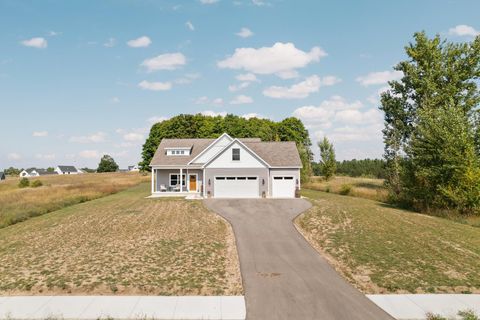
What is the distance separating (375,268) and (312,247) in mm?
3655

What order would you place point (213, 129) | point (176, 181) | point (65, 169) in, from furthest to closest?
1. point (65, 169)
2. point (213, 129)
3. point (176, 181)

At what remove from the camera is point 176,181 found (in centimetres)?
3709

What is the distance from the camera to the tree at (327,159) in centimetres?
5991

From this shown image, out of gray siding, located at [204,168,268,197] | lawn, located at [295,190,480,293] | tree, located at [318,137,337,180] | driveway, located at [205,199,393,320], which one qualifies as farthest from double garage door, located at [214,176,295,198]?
tree, located at [318,137,337,180]

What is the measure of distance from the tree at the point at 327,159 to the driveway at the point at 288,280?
132 ft

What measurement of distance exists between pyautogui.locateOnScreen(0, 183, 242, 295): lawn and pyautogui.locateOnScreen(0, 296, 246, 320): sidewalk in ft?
1.83

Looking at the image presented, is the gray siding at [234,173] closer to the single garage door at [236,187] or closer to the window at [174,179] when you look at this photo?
the single garage door at [236,187]

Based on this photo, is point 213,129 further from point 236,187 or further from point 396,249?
point 396,249

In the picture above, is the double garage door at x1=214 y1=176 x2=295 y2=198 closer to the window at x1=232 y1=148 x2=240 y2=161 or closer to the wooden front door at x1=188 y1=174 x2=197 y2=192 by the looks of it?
the window at x1=232 y1=148 x2=240 y2=161

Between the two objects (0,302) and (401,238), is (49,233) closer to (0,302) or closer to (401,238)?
(0,302)

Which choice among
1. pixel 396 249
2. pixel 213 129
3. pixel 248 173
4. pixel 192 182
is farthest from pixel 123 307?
pixel 213 129

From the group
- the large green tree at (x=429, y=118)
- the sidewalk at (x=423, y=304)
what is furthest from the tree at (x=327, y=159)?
the sidewalk at (x=423, y=304)

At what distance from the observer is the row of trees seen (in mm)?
68062

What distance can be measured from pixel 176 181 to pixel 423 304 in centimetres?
2998
